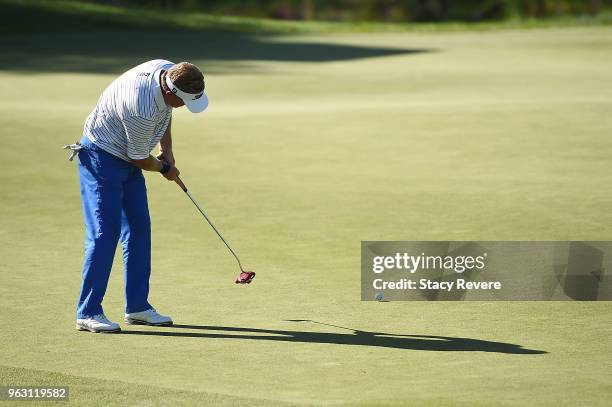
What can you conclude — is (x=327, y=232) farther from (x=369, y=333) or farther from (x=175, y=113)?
(x=175, y=113)

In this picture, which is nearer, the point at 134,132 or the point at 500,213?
the point at 134,132

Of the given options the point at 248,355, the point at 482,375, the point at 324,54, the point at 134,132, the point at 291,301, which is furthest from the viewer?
the point at 324,54

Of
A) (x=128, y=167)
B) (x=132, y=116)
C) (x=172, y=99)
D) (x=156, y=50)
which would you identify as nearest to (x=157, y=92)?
(x=172, y=99)

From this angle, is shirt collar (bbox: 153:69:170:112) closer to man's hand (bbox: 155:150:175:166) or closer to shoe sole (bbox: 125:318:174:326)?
man's hand (bbox: 155:150:175:166)

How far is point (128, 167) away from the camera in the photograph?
877 centimetres

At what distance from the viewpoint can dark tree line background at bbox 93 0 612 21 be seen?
51781mm

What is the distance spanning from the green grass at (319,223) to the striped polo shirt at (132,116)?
1210 millimetres

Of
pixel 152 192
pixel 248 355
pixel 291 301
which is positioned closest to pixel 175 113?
pixel 152 192

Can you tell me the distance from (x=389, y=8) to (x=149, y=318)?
46.0 metres

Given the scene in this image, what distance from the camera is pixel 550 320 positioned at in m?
8.81

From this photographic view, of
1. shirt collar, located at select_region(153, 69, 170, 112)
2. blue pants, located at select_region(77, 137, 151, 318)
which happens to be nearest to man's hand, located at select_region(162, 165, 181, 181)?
blue pants, located at select_region(77, 137, 151, 318)

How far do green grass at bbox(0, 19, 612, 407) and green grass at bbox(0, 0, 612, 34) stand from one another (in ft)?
34.3

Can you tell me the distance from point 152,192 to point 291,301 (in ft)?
17.6

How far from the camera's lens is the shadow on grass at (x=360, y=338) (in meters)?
8.02
